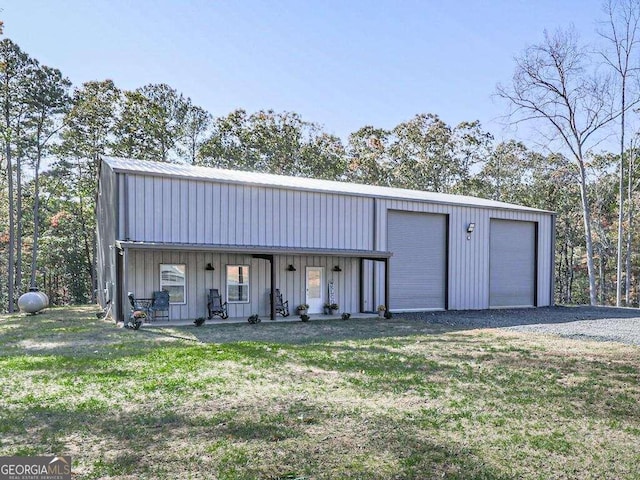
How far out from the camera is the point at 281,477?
3168mm

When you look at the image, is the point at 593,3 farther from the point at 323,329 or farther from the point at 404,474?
the point at 404,474

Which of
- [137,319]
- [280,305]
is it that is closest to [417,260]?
[280,305]

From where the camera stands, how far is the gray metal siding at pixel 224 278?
12742 mm

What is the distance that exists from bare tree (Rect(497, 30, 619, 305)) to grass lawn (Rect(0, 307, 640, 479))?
1753 centimetres

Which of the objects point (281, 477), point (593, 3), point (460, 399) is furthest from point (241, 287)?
point (593, 3)

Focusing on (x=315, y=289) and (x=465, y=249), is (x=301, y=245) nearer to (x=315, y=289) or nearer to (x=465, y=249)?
(x=315, y=289)

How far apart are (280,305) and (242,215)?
2883 mm

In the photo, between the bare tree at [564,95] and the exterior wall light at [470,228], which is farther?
the bare tree at [564,95]

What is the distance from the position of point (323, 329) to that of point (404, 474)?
8305mm

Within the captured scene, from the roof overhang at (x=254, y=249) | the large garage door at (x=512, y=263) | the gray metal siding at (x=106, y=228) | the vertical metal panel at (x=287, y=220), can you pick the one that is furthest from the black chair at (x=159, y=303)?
the large garage door at (x=512, y=263)

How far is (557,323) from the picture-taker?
13188mm

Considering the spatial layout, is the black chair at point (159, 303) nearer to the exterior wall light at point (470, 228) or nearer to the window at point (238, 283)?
the window at point (238, 283)

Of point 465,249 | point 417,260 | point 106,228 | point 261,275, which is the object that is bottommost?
point 261,275

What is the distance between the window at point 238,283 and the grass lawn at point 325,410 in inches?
198
